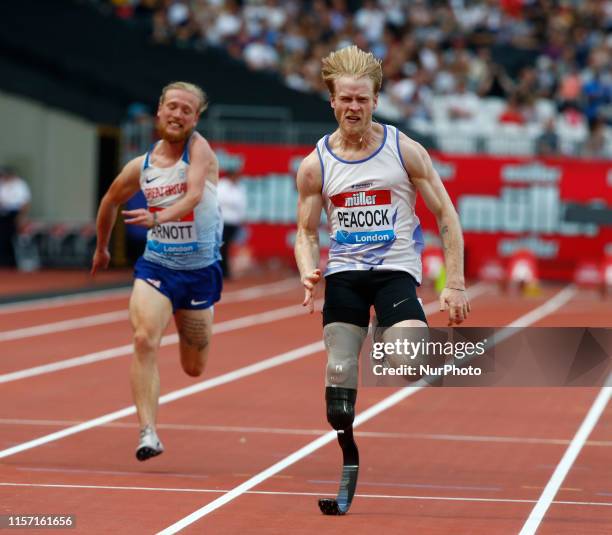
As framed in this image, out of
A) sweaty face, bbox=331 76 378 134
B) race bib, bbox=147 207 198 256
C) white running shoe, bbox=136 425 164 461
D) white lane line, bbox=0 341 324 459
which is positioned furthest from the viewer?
white lane line, bbox=0 341 324 459

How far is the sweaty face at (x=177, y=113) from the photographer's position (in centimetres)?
955

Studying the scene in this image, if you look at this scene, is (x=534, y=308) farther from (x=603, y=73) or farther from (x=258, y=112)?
(x=603, y=73)

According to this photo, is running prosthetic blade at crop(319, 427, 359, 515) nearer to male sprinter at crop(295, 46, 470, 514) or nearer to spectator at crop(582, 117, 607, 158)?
male sprinter at crop(295, 46, 470, 514)

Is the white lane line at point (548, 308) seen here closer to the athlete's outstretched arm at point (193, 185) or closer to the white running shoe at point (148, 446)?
the athlete's outstretched arm at point (193, 185)

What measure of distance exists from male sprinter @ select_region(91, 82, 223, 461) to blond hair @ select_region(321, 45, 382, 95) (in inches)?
68.4

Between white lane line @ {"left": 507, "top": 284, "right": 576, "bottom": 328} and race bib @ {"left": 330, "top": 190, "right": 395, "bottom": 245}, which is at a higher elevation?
race bib @ {"left": 330, "top": 190, "right": 395, "bottom": 245}

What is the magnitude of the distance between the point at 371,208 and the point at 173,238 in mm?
2079

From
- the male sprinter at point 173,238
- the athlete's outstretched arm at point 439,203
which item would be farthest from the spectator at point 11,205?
the athlete's outstretched arm at point 439,203

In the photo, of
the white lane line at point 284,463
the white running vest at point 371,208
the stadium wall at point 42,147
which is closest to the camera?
the white lane line at point 284,463

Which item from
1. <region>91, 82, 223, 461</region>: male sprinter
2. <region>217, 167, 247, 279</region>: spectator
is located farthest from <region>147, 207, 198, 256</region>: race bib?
<region>217, 167, 247, 279</region>: spectator

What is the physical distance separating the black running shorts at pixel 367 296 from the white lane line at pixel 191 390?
2630mm

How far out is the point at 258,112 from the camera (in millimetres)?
29438

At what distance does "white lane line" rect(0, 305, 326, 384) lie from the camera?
14.5 meters

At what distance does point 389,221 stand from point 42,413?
4601 millimetres
